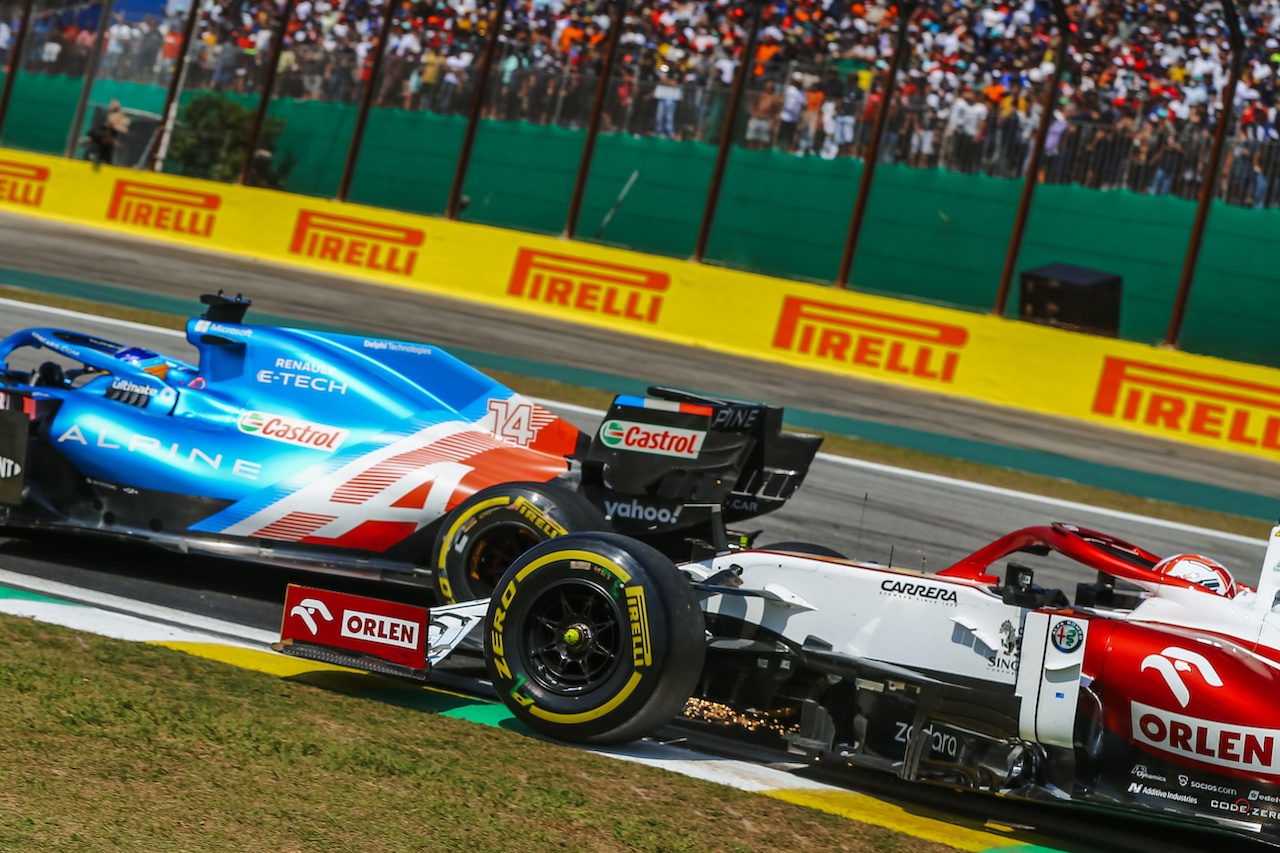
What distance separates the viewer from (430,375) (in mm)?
6613

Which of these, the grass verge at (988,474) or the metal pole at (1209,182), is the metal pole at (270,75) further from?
the metal pole at (1209,182)

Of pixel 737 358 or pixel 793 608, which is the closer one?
pixel 793 608

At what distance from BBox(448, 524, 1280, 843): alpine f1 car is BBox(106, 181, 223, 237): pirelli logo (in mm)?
16735

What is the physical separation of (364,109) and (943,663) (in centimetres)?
1693

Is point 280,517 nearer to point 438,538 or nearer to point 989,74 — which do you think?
point 438,538

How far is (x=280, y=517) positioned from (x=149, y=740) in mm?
2084

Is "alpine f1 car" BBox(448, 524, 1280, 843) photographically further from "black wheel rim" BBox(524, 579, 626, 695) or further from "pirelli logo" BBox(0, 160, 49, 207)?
"pirelli logo" BBox(0, 160, 49, 207)

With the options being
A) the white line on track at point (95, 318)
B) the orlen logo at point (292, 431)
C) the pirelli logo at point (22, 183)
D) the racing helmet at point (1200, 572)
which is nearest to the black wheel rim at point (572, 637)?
the orlen logo at point (292, 431)

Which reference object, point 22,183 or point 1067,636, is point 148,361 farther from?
point 22,183

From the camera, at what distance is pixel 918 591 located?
4.45 m

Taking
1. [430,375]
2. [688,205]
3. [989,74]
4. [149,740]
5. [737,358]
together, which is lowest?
[149,740]

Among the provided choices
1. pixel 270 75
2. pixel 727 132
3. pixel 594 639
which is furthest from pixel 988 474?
pixel 270 75

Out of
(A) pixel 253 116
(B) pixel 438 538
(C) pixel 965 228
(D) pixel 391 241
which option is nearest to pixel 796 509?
(B) pixel 438 538

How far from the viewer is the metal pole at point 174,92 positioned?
67.3 ft
